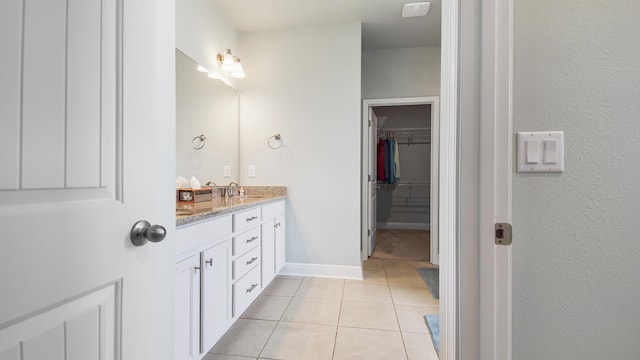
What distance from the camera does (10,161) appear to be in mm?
458

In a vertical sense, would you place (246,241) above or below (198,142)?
below

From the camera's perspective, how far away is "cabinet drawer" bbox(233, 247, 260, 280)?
1.66 meters

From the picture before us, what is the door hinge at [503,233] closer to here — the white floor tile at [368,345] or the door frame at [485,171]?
the door frame at [485,171]

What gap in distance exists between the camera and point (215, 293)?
1.42 metres

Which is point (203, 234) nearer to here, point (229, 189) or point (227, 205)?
point (227, 205)

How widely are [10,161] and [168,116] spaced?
0.44 m

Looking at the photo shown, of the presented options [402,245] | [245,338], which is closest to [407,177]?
[402,245]

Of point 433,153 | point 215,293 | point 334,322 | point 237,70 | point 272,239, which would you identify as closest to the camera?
point 215,293

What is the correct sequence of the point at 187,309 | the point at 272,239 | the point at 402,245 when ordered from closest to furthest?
1. the point at 187,309
2. the point at 272,239
3. the point at 402,245

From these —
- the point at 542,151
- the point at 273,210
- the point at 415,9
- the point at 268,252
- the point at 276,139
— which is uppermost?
the point at 415,9

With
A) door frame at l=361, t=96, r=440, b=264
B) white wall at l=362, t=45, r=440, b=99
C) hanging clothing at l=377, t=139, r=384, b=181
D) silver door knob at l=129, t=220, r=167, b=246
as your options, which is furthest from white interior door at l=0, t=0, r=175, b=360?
hanging clothing at l=377, t=139, r=384, b=181

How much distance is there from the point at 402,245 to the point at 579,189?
3564mm

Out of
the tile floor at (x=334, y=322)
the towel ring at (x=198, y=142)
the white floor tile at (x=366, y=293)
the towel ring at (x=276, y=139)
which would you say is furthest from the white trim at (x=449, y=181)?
the towel ring at (x=276, y=139)

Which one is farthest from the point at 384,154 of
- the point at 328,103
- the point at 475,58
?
the point at 475,58
